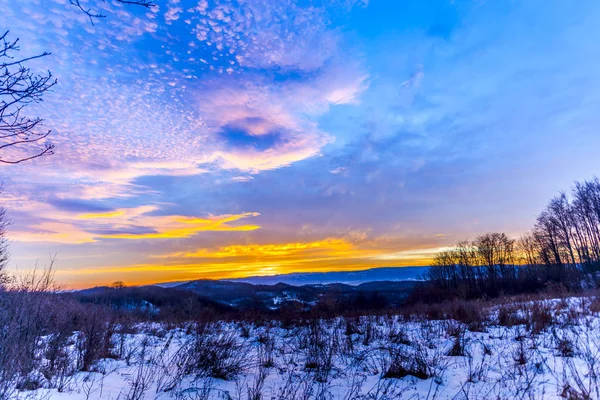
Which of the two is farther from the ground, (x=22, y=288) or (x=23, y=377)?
(x=22, y=288)

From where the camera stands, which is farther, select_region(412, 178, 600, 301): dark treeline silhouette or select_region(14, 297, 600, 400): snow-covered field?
select_region(412, 178, 600, 301): dark treeline silhouette

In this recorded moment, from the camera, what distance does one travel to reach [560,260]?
198 ft

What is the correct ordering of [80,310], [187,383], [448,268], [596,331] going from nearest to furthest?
1. [187,383]
2. [596,331]
3. [80,310]
4. [448,268]

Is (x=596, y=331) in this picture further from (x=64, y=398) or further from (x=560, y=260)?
(x=560, y=260)

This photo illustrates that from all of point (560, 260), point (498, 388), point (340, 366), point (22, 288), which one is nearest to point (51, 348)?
point (22, 288)

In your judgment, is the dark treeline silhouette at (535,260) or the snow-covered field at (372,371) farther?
the dark treeline silhouette at (535,260)

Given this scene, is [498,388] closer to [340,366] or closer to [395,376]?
[395,376]

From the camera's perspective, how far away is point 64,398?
513 centimetres

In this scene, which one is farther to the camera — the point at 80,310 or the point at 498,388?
the point at 80,310

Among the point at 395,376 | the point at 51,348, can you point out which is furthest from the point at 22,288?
the point at 395,376

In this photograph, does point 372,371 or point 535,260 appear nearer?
point 372,371

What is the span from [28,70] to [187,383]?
5.76 m

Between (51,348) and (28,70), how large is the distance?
7.11 meters

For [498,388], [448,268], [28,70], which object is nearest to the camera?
[28,70]
